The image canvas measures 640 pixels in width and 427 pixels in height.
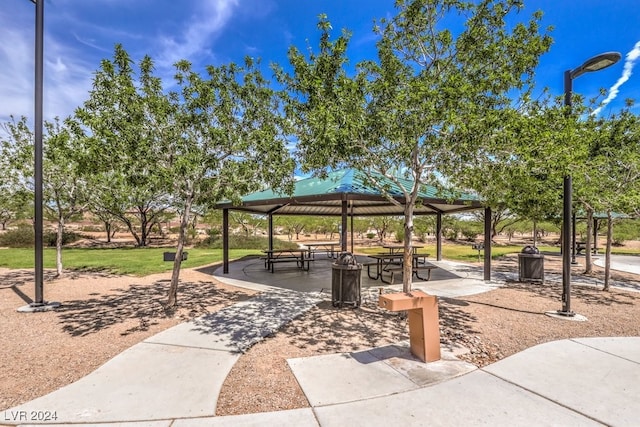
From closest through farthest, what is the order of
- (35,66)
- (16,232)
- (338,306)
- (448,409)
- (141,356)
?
(448,409) < (141,356) < (35,66) < (338,306) < (16,232)

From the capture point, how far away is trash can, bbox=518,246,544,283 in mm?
10319

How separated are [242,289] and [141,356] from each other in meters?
4.91

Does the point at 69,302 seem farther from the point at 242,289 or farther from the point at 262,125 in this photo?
the point at 262,125

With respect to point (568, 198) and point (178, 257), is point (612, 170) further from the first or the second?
point (178, 257)

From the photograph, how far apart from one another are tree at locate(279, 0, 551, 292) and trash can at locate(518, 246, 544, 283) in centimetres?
661

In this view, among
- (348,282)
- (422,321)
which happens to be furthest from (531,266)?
(422,321)

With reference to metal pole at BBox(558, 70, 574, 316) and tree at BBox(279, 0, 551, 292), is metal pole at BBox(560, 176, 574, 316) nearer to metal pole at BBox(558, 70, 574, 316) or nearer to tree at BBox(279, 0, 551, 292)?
metal pole at BBox(558, 70, 574, 316)

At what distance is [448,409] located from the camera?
321cm

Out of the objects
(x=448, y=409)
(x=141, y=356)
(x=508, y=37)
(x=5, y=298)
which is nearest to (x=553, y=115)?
(x=508, y=37)

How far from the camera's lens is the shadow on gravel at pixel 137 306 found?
20.1ft

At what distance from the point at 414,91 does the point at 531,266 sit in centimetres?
858

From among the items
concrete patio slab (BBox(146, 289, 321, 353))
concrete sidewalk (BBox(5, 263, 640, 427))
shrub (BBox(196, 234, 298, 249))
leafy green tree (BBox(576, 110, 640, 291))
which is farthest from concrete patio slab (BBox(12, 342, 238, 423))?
shrub (BBox(196, 234, 298, 249))

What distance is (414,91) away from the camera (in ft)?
16.1

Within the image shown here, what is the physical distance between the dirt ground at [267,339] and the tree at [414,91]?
1.67 meters
